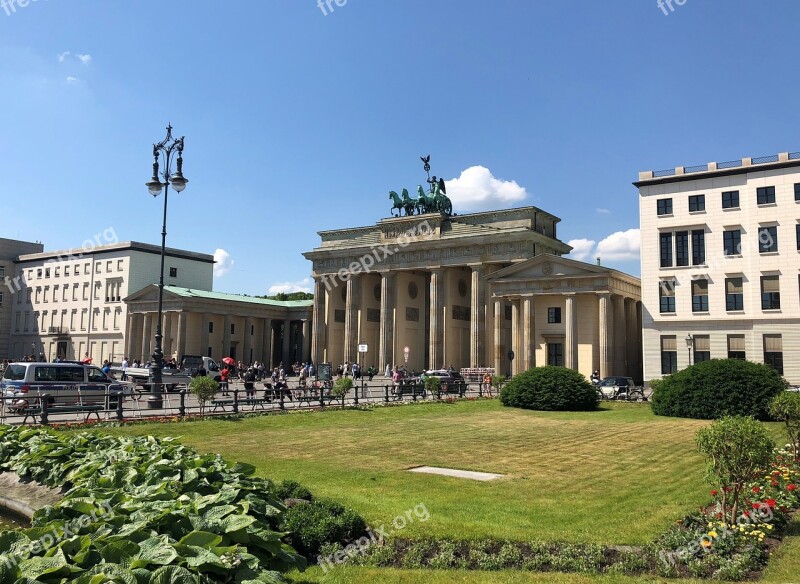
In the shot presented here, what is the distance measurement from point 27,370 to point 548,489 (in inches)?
937

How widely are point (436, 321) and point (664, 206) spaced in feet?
95.8

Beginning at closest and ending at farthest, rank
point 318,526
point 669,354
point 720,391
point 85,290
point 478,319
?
point 318,526 < point 720,391 < point 669,354 < point 478,319 < point 85,290

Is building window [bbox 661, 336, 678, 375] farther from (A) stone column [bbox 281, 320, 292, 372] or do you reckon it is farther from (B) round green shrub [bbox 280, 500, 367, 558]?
(A) stone column [bbox 281, 320, 292, 372]

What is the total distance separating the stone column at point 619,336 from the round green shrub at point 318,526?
53338 millimetres

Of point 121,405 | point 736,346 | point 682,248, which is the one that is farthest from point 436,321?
point 121,405

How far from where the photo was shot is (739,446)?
8961 mm

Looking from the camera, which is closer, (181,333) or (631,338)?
(631,338)

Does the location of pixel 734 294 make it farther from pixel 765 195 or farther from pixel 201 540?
pixel 201 540

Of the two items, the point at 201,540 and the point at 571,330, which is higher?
the point at 571,330

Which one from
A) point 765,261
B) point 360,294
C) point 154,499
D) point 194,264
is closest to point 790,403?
point 154,499

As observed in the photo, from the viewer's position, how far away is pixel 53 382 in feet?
89.9

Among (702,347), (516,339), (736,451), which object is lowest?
→ (736,451)

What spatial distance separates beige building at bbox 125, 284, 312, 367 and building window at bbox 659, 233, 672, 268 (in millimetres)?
54419

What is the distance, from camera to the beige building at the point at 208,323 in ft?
274
